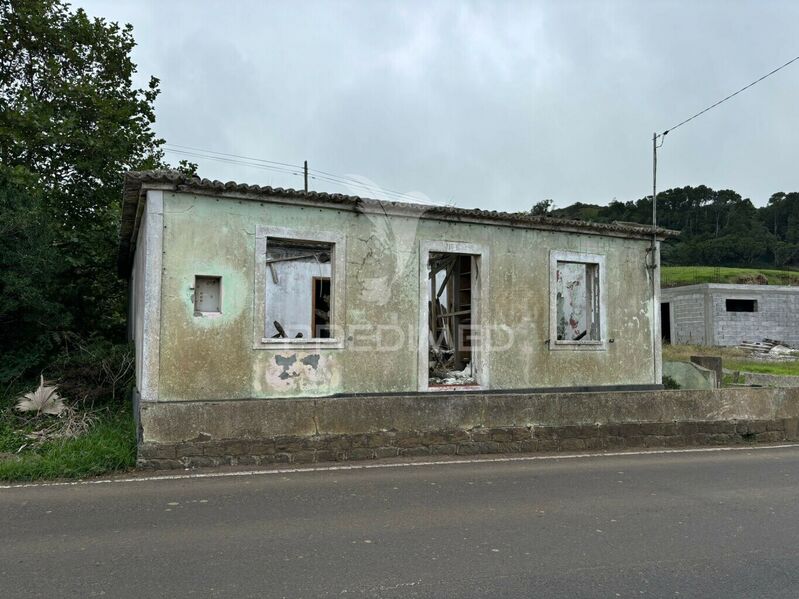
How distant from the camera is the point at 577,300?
1325 centimetres

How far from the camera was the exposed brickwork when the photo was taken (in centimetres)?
712

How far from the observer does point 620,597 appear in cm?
352

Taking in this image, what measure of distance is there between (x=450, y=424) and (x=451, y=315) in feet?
18.0

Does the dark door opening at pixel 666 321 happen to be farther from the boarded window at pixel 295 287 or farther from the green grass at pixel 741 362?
the boarded window at pixel 295 287

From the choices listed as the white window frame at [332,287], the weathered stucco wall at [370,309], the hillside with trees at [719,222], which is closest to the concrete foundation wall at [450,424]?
the weathered stucco wall at [370,309]

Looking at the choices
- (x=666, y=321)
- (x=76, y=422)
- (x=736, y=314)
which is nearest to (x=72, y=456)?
(x=76, y=422)

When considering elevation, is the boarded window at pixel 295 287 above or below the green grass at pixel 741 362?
above

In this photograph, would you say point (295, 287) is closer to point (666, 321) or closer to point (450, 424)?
point (450, 424)

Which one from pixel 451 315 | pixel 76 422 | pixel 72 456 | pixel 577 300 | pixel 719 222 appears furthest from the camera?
pixel 719 222

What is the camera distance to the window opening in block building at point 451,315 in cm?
1294

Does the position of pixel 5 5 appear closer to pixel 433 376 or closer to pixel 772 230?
pixel 433 376

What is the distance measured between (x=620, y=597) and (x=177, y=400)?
6.49 m

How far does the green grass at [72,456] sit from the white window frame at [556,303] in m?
7.52

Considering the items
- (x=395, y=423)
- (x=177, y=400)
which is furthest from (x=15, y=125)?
(x=395, y=423)
